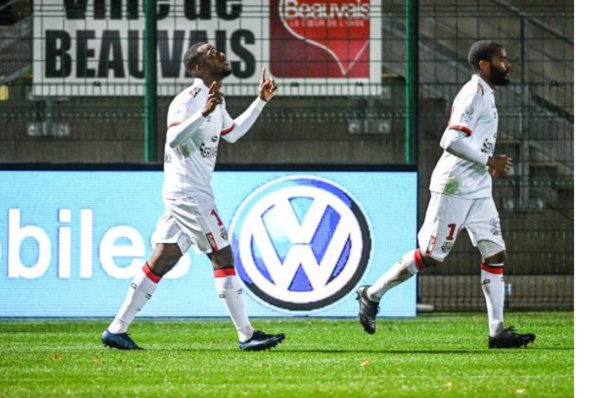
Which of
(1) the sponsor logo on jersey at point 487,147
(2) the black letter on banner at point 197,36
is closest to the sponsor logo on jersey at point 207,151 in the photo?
(1) the sponsor logo on jersey at point 487,147

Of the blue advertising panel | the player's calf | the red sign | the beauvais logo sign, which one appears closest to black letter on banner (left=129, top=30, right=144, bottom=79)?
the beauvais logo sign

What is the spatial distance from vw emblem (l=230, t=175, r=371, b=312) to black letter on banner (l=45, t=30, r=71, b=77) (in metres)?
2.52

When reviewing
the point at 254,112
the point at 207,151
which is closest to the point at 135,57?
the point at 254,112

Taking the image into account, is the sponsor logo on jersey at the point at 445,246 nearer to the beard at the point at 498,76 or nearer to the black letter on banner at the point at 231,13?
the beard at the point at 498,76

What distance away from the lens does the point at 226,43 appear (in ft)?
50.9

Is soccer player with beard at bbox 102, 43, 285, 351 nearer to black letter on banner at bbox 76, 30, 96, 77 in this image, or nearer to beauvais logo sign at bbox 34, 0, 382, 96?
beauvais logo sign at bbox 34, 0, 382, 96

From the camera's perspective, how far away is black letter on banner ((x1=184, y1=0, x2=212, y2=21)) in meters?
15.4

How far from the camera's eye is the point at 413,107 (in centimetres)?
1371

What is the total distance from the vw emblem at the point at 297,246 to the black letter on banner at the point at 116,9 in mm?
2799

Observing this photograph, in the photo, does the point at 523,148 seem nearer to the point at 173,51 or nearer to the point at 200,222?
the point at 173,51

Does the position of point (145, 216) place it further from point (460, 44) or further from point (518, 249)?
point (460, 44)

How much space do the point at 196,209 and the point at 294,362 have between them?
57.7 inches
